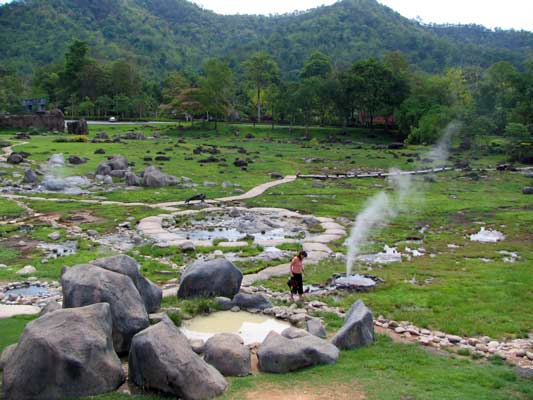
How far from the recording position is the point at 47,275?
950 inches

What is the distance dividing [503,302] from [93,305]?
14723 millimetres

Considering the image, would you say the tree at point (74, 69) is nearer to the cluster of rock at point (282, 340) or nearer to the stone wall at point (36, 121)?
the stone wall at point (36, 121)

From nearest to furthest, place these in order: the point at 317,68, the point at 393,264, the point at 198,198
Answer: the point at 393,264 → the point at 198,198 → the point at 317,68

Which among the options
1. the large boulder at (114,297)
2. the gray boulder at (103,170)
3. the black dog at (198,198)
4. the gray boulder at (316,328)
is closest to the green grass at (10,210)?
the black dog at (198,198)

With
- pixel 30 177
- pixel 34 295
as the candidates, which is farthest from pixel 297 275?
pixel 30 177

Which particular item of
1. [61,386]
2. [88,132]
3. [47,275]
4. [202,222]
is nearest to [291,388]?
[61,386]

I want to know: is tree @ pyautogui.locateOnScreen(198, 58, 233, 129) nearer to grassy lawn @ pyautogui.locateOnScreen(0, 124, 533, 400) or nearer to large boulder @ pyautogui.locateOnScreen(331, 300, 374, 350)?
grassy lawn @ pyautogui.locateOnScreen(0, 124, 533, 400)

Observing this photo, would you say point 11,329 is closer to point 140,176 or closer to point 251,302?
point 251,302

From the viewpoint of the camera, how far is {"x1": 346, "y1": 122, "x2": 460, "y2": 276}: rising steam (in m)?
31.4

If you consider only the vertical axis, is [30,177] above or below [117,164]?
below

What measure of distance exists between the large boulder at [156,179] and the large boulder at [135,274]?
99.6ft

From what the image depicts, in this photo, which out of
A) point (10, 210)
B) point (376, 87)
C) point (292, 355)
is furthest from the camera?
point (376, 87)

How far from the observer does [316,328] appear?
17.5 metres

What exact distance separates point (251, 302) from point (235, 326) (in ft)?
5.11
